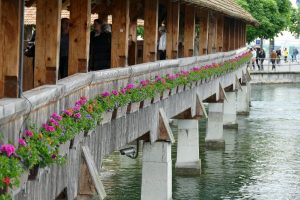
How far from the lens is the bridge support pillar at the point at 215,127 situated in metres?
32.7

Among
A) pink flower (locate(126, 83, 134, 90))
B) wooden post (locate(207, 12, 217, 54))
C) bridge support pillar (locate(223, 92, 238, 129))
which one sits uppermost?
wooden post (locate(207, 12, 217, 54))

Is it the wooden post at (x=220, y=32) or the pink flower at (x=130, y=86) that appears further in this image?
the wooden post at (x=220, y=32)

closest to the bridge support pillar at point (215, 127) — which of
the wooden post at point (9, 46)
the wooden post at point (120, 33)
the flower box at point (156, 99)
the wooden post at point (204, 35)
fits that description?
the wooden post at point (204, 35)

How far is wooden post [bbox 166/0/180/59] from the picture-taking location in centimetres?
2033

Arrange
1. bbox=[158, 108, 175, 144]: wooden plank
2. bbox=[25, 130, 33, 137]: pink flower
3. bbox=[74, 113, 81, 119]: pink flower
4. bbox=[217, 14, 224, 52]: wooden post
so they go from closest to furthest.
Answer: bbox=[25, 130, 33, 137]: pink flower → bbox=[74, 113, 81, 119]: pink flower → bbox=[158, 108, 175, 144]: wooden plank → bbox=[217, 14, 224, 52]: wooden post

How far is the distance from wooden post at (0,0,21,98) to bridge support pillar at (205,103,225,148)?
2415cm

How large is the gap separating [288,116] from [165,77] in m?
28.7

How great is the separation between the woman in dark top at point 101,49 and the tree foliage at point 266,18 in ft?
165

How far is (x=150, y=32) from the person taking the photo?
1780cm

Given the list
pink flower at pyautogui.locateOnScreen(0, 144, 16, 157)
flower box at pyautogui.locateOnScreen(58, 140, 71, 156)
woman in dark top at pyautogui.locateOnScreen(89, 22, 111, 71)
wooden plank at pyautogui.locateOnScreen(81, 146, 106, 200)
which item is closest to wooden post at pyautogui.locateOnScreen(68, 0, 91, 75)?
wooden plank at pyautogui.locateOnScreen(81, 146, 106, 200)

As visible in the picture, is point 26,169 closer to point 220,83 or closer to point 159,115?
point 159,115

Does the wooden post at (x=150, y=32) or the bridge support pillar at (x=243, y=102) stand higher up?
the wooden post at (x=150, y=32)

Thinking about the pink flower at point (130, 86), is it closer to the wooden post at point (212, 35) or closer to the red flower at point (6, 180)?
the red flower at point (6, 180)

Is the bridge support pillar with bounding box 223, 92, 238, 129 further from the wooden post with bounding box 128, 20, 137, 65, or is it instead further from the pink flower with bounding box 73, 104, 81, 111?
the pink flower with bounding box 73, 104, 81, 111
